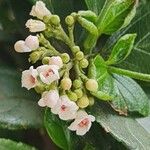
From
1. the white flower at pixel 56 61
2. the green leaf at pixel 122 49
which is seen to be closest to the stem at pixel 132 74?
the green leaf at pixel 122 49

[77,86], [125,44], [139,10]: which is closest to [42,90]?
[77,86]

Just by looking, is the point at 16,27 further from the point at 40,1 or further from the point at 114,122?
the point at 114,122

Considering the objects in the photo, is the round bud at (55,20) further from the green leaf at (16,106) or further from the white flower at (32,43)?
the green leaf at (16,106)

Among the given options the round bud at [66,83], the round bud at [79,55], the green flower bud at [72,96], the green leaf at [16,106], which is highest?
the round bud at [79,55]

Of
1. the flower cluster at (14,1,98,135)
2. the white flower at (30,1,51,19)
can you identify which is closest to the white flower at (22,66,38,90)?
the flower cluster at (14,1,98,135)

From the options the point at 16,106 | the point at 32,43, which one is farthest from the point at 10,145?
the point at 32,43

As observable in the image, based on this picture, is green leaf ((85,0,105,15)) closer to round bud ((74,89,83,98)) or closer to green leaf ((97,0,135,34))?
green leaf ((97,0,135,34))

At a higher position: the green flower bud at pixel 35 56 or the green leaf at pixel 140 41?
the green flower bud at pixel 35 56
